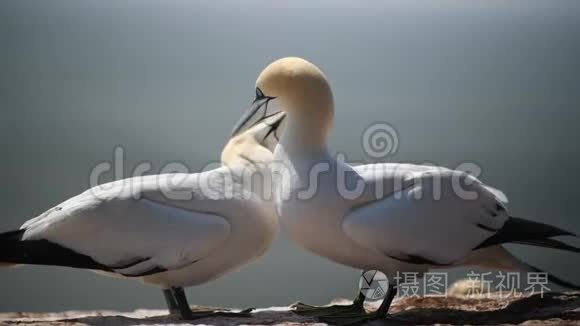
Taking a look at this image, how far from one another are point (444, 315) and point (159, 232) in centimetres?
137

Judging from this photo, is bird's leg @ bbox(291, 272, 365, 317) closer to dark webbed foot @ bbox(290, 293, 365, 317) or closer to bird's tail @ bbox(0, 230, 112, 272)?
dark webbed foot @ bbox(290, 293, 365, 317)

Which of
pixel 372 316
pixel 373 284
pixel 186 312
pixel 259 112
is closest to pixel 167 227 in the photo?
pixel 186 312

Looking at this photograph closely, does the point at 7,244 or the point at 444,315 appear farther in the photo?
the point at 444,315

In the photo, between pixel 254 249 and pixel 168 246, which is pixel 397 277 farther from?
pixel 168 246

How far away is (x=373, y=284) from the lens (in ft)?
13.5

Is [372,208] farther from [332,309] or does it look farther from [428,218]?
[332,309]

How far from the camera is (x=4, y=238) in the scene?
338 cm

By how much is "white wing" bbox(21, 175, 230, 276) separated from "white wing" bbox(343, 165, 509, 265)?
2.09 ft

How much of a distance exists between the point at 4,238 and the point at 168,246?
726 millimetres

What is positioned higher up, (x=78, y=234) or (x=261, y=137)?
(x=261, y=137)

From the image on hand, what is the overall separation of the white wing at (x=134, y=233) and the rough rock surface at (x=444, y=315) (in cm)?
31

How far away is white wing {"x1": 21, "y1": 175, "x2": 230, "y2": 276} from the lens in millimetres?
3348

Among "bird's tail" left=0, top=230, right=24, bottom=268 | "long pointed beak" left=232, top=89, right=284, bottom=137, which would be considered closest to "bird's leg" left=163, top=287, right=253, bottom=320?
"bird's tail" left=0, top=230, right=24, bottom=268

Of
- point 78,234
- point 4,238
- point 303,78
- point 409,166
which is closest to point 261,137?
point 303,78
